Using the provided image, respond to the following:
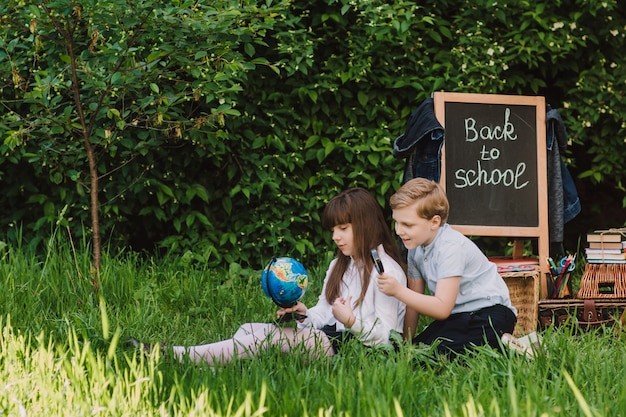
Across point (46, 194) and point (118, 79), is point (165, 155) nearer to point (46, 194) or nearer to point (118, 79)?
point (46, 194)

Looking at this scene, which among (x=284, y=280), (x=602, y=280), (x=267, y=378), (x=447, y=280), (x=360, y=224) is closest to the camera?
(x=267, y=378)

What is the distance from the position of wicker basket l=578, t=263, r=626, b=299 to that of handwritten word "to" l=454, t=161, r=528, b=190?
0.65 m

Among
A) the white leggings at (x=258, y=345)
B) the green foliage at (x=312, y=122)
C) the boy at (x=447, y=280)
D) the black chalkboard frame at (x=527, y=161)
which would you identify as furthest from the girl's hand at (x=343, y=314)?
the green foliage at (x=312, y=122)

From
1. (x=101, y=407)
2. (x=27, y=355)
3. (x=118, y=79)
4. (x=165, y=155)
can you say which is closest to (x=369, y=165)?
(x=165, y=155)

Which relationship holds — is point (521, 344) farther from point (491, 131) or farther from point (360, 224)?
point (491, 131)

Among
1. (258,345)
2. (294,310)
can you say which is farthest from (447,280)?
(258,345)

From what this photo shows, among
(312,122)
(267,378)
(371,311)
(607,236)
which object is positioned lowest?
(267,378)

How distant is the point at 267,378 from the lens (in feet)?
9.96

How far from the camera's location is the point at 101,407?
250cm

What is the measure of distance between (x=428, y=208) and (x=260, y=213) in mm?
2200

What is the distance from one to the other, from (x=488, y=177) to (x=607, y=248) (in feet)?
2.57

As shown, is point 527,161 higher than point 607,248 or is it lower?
higher

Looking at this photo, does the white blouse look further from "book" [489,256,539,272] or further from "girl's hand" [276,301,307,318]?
"book" [489,256,539,272]

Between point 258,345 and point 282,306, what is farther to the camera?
point 282,306
